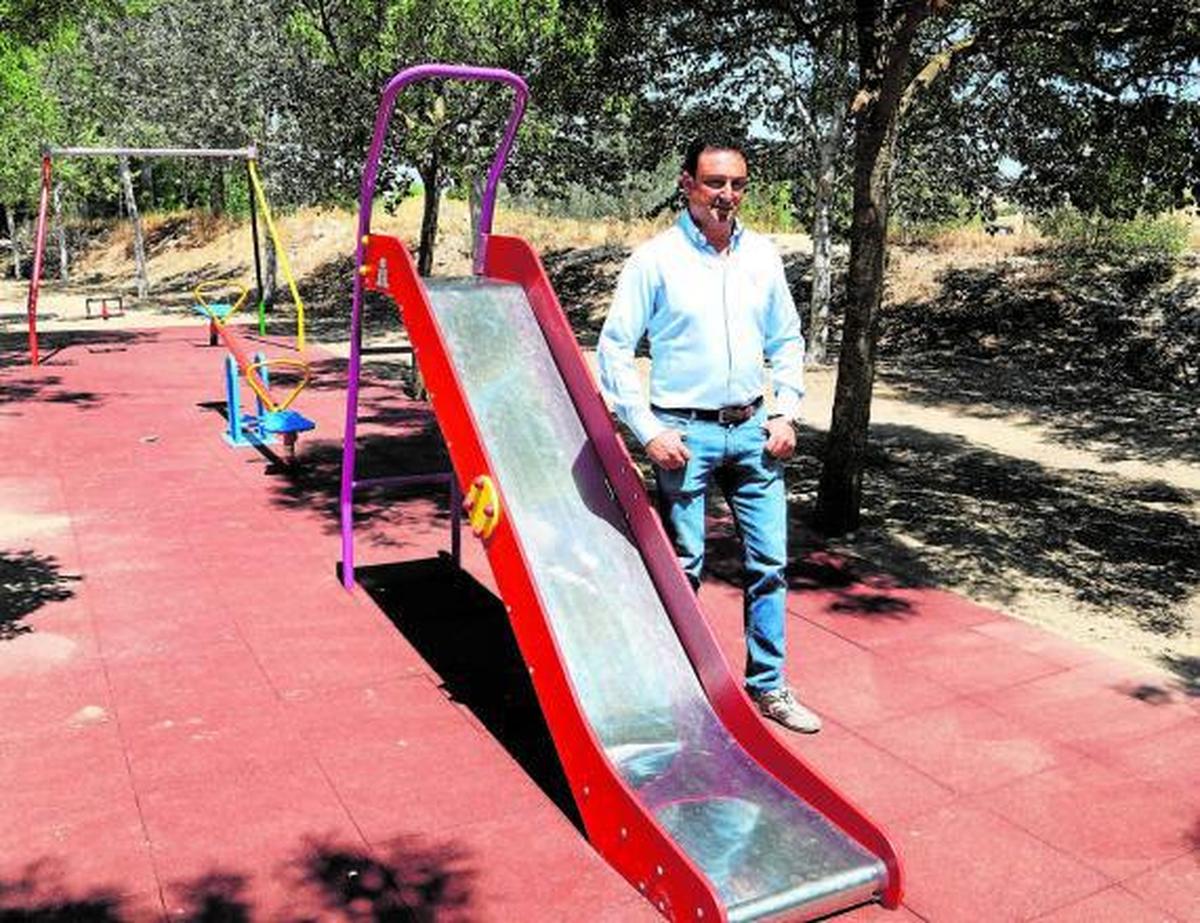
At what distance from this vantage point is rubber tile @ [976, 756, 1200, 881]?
368 centimetres

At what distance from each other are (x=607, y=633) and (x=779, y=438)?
96 cm

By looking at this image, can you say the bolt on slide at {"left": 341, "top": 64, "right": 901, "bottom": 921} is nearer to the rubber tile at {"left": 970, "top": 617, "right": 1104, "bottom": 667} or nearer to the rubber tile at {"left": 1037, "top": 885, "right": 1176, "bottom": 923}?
the rubber tile at {"left": 1037, "top": 885, "right": 1176, "bottom": 923}

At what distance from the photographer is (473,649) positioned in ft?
17.5

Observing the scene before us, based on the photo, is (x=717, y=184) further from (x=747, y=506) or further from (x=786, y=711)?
(x=786, y=711)

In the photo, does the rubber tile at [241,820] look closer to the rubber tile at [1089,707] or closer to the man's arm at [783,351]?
the man's arm at [783,351]

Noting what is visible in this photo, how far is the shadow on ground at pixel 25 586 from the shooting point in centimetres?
558

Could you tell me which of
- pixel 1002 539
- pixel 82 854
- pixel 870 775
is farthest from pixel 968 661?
pixel 82 854

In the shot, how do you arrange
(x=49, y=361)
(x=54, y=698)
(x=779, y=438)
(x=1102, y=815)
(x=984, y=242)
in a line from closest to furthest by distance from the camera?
(x=1102, y=815), (x=779, y=438), (x=54, y=698), (x=49, y=361), (x=984, y=242)

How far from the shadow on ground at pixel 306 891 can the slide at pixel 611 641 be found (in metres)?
0.52

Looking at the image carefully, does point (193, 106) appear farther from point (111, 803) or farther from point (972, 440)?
point (111, 803)

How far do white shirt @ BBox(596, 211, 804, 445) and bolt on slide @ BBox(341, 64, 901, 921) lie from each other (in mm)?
550

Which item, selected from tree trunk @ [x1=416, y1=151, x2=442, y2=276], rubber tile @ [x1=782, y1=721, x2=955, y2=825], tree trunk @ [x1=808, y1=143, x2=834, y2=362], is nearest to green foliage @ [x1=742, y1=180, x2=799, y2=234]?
tree trunk @ [x1=808, y1=143, x2=834, y2=362]

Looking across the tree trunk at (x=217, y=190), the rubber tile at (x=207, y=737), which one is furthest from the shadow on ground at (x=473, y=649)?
the tree trunk at (x=217, y=190)

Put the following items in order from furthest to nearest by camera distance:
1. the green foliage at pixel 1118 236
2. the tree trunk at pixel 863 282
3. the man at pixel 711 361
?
the green foliage at pixel 1118 236 < the tree trunk at pixel 863 282 < the man at pixel 711 361
